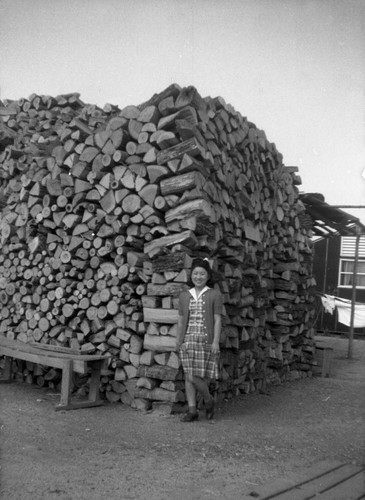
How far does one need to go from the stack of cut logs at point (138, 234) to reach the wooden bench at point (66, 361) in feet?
0.69

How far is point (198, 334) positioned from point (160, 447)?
4.47 feet

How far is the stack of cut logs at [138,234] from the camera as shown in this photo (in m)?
6.43

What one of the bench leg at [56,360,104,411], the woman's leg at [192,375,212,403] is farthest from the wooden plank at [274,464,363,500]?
the bench leg at [56,360,104,411]

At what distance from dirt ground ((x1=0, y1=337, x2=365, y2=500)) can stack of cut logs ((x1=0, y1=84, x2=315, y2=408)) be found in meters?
0.62

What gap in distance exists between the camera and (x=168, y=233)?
6.54 metres

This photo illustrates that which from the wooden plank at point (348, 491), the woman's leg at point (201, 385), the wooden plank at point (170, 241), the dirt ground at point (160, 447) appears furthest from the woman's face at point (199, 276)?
the wooden plank at point (348, 491)

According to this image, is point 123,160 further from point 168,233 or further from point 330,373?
point 330,373

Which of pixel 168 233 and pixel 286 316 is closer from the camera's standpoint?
pixel 168 233

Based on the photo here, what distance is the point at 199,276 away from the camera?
6.04 meters

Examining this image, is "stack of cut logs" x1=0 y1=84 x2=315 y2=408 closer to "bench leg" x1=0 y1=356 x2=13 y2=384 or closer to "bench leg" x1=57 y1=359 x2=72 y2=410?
"bench leg" x1=0 y1=356 x2=13 y2=384

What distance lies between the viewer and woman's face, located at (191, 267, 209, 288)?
604 cm

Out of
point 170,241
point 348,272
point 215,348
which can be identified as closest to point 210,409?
point 215,348

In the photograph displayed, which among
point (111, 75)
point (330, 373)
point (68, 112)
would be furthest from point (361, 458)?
point (68, 112)

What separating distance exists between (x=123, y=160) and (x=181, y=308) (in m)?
1.95
